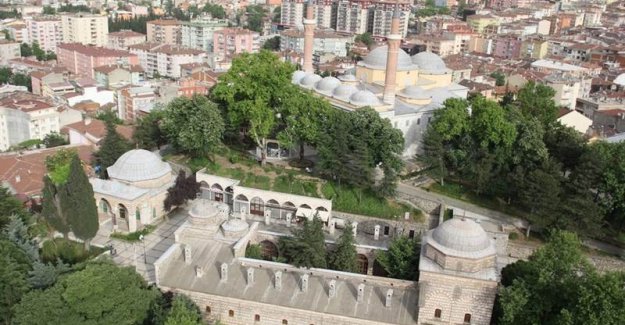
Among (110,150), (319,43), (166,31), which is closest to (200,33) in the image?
(166,31)

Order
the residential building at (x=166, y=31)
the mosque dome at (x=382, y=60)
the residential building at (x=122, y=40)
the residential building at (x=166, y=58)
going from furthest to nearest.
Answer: the residential building at (x=166, y=31)
the residential building at (x=122, y=40)
the residential building at (x=166, y=58)
the mosque dome at (x=382, y=60)

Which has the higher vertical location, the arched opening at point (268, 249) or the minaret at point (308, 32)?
the minaret at point (308, 32)

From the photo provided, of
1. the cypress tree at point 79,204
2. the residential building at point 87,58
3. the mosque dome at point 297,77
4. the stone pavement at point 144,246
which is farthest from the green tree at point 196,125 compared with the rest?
the residential building at point 87,58

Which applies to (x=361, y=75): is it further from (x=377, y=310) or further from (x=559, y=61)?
(x=559, y=61)

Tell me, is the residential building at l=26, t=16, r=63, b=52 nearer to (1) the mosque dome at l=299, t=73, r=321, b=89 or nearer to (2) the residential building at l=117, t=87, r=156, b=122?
(2) the residential building at l=117, t=87, r=156, b=122

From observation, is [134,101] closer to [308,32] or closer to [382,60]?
[308,32]

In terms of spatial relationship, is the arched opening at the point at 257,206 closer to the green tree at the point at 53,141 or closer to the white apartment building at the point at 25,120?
the green tree at the point at 53,141
